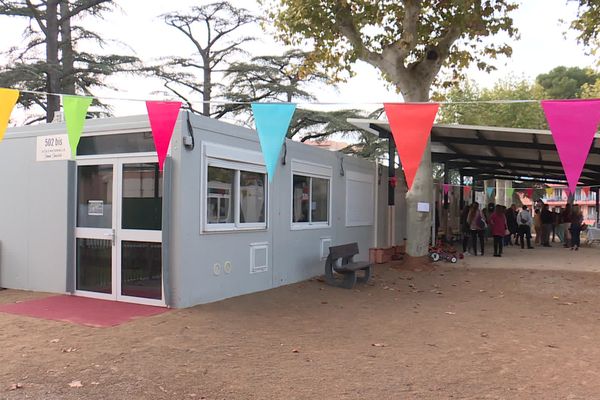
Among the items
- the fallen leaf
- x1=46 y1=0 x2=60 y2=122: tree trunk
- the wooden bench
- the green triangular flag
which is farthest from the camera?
x1=46 y1=0 x2=60 y2=122: tree trunk

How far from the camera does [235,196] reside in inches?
304

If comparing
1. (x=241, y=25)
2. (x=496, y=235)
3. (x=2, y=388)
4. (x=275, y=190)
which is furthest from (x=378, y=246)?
(x=241, y=25)

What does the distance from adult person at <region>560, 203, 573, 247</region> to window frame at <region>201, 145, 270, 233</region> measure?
13192 mm

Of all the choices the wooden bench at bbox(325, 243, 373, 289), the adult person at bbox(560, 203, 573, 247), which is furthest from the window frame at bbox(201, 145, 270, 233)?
the adult person at bbox(560, 203, 573, 247)

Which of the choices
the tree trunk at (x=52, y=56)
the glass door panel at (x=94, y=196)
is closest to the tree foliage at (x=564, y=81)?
Result: the tree trunk at (x=52, y=56)

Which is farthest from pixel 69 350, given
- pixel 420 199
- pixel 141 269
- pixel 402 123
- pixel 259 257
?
pixel 420 199

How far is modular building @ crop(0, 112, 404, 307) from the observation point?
678 cm

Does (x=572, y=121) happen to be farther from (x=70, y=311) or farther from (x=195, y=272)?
(x=70, y=311)

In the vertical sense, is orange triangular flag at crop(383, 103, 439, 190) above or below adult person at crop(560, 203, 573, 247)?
above

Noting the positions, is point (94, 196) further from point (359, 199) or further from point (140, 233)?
point (359, 199)

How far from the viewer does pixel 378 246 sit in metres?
13.3

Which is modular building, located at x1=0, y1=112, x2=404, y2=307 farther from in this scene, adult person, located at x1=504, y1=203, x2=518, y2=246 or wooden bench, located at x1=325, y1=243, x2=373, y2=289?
adult person, located at x1=504, y1=203, x2=518, y2=246

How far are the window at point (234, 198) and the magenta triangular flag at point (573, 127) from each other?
4.21 metres

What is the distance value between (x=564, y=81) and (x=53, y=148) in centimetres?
3449
